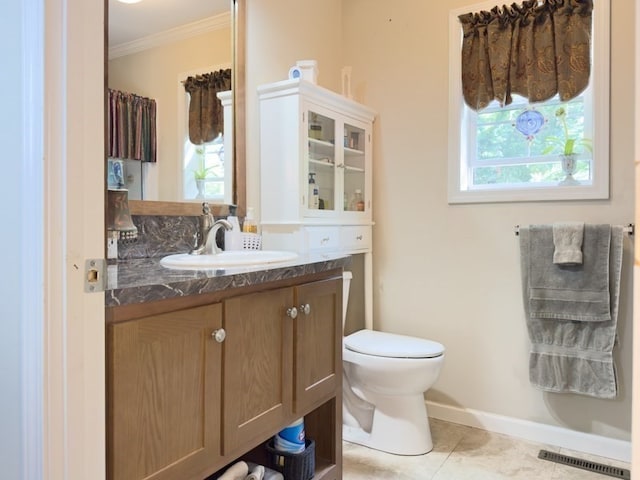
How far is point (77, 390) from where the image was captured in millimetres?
725

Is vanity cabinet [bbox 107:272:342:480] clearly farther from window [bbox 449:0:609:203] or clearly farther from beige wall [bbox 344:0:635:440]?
window [bbox 449:0:609:203]

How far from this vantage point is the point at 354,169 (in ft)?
8.24

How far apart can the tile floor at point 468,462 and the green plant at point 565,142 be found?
1398 mm

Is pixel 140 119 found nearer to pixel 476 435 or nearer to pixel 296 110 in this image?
pixel 296 110

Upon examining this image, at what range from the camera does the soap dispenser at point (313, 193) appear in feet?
7.14

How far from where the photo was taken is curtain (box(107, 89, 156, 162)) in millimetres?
1572

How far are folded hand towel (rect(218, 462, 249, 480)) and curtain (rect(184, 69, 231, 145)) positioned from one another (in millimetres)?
1222

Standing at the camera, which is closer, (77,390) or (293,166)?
(77,390)

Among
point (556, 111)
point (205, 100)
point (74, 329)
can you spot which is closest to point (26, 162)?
point (74, 329)

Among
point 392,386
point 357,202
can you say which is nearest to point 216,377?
point 392,386

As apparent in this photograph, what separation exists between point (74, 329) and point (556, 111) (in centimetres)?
227

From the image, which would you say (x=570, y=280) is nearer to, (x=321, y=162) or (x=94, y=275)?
(x=321, y=162)

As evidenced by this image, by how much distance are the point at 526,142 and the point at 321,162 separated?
3.38 feet

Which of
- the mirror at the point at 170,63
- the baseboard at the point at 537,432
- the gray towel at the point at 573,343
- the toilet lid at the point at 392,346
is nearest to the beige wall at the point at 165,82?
the mirror at the point at 170,63
